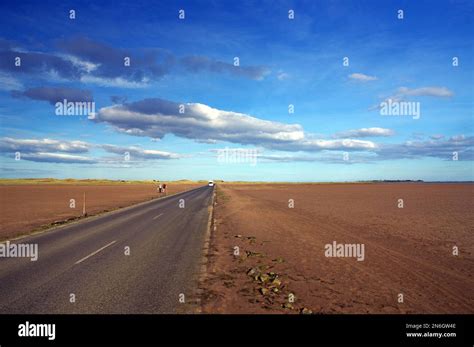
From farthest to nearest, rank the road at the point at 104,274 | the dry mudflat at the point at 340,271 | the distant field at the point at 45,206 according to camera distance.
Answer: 1. the distant field at the point at 45,206
2. the dry mudflat at the point at 340,271
3. the road at the point at 104,274

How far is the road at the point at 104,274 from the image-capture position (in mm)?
6277

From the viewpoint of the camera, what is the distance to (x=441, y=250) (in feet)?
40.4

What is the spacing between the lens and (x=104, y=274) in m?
8.31

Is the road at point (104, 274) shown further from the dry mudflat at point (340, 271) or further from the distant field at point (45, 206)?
the distant field at point (45, 206)

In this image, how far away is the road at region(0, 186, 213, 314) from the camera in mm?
6277

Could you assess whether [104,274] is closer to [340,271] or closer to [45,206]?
[340,271]
